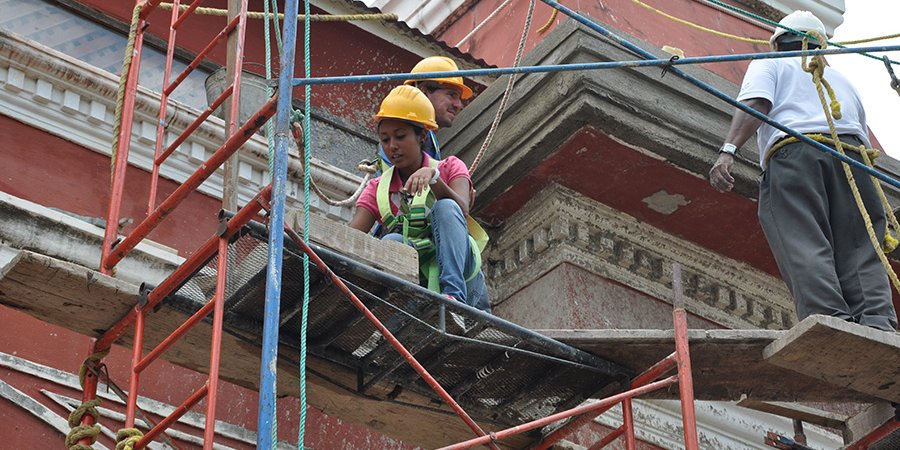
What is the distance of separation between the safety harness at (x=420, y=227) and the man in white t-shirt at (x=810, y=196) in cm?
154

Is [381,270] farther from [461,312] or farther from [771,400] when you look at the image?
[771,400]

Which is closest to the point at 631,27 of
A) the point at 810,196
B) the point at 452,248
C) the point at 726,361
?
the point at 810,196

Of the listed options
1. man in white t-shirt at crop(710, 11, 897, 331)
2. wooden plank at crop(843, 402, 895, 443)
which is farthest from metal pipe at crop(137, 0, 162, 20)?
wooden plank at crop(843, 402, 895, 443)

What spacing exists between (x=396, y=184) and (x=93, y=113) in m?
1.73

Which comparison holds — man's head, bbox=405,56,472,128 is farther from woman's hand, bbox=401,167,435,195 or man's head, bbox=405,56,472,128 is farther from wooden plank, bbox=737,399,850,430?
wooden plank, bbox=737,399,850,430

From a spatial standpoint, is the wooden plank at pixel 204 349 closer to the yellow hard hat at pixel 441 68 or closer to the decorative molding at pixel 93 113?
the decorative molding at pixel 93 113

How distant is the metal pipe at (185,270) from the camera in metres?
6.42

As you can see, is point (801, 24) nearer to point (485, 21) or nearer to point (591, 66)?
point (591, 66)

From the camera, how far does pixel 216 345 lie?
19.9ft

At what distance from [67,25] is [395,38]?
231cm

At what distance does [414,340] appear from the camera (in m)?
7.20

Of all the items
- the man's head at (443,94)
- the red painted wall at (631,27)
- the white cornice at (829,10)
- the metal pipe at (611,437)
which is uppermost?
the white cornice at (829,10)

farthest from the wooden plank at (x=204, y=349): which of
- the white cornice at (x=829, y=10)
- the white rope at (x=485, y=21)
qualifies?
the white cornice at (x=829, y=10)

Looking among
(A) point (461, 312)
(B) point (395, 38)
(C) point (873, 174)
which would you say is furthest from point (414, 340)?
(B) point (395, 38)
